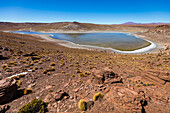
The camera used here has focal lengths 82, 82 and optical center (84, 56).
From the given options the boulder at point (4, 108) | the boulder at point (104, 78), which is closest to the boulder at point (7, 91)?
the boulder at point (4, 108)

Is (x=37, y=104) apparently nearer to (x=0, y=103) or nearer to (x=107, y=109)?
(x=0, y=103)

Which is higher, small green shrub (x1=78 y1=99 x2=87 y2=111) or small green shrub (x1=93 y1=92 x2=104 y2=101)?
small green shrub (x1=93 y1=92 x2=104 y2=101)

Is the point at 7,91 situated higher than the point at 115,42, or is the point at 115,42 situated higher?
the point at 115,42

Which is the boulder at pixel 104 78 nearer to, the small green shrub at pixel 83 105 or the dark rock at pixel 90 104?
the dark rock at pixel 90 104

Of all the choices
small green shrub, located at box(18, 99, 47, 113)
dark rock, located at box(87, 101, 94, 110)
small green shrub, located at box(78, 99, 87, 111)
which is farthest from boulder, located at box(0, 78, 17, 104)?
dark rock, located at box(87, 101, 94, 110)

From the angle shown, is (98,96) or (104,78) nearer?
(98,96)

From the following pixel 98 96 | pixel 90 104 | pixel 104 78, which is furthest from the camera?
pixel 104 78

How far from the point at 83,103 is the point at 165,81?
22.8ft

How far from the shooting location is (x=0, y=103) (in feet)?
17.0

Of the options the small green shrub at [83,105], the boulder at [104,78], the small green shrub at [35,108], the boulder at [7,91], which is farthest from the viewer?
the boulder at [104,78]

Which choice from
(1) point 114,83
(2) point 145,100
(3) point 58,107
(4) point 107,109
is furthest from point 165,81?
(3) point 58,107

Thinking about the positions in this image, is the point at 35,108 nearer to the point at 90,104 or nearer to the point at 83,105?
the point at 83,105

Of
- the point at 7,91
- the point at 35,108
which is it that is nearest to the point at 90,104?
the point at 35,108

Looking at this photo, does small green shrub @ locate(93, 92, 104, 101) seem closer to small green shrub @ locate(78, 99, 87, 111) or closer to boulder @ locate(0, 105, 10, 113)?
small green shrub @ locate(78, 99, 87, 111)
